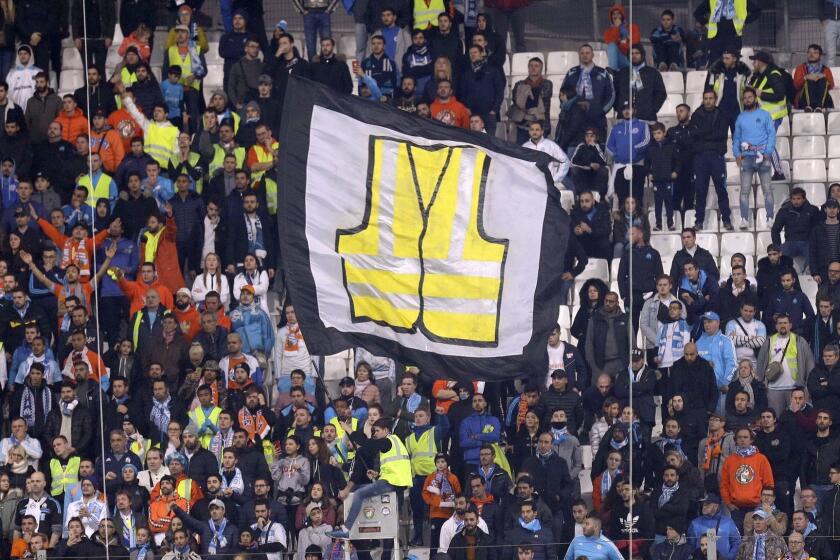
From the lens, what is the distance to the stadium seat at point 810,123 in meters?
27.3

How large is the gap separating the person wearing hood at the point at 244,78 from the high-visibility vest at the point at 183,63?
48 cm

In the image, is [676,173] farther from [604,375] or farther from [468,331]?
[468,331]

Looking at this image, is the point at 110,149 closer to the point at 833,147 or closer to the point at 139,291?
the point at 139,291

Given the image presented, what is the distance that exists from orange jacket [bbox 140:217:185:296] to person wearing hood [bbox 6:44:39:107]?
3.30 metres

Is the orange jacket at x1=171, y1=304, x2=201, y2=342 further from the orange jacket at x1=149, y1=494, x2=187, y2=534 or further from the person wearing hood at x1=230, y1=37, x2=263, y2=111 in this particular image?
the person wearing hood at x1=230, y1=37, x2=263, y2=111

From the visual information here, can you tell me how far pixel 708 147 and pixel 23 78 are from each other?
26.2 ft

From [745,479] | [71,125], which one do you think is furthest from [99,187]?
[745,479]

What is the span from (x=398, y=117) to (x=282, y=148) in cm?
89

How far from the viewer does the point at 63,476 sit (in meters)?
22.8

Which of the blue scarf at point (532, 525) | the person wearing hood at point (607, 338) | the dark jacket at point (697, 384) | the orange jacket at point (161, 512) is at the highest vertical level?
the person wearing hood at point (607, 338)

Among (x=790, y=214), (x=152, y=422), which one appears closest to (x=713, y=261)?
(x=790, y=214)

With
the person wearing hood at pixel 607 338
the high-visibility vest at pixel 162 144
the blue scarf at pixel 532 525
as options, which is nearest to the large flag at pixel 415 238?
the blue scarf at pixel 532 525

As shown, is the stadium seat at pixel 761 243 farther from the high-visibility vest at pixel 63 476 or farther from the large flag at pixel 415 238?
the large flag at pixel 415 238

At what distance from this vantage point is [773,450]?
2214cm
